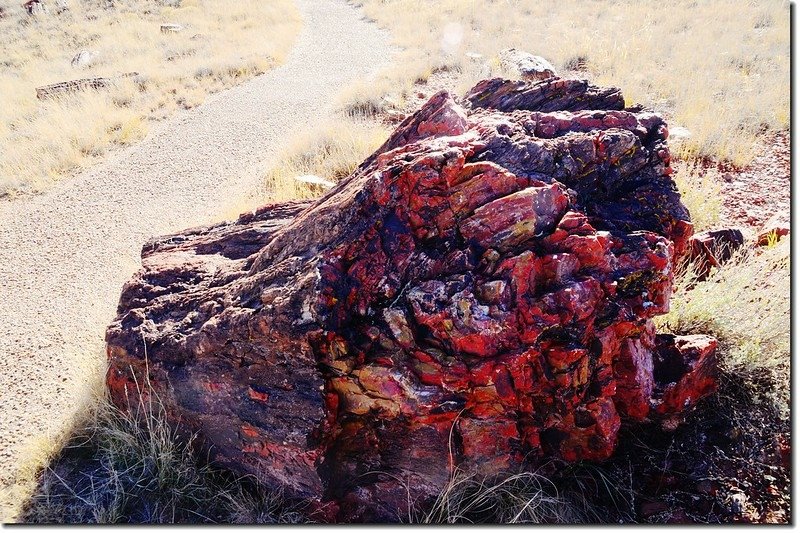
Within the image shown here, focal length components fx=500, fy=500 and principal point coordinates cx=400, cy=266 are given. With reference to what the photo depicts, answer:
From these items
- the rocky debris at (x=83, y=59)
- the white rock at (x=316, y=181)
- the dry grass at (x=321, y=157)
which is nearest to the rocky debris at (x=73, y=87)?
the rocky debris at (x=83, y=59)

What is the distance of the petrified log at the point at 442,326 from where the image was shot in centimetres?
246

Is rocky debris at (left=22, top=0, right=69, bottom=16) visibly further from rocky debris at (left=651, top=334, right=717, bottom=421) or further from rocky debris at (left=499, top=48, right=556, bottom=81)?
rocky debris at (left=651, top=334, right=717, bottom=421)

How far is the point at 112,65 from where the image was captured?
15.5 m

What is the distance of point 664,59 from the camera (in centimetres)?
1090

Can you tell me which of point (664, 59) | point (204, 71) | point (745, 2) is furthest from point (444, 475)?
point (745, 2)

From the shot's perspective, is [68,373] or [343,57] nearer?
[68,373]

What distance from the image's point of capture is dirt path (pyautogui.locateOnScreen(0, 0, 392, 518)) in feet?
13.5

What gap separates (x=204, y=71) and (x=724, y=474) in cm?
1475

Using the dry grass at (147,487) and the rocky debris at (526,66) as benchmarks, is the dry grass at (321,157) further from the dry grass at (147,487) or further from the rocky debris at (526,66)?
the dry grass at (147,487)

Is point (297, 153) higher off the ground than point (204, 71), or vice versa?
point (204, 71)

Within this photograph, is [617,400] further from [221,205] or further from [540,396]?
[221,205]

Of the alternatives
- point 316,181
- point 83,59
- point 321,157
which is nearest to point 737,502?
point 316,181

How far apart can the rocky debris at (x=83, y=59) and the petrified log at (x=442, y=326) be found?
1692cm

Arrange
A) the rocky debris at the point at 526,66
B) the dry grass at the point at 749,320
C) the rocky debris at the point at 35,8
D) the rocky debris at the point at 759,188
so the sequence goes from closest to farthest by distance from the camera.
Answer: the dry grass at the point at 749,320 → the rocky debris at the point at 759,188 → the rocky debris at the point at 526,66 → the rocky debris at the point at 35,8
